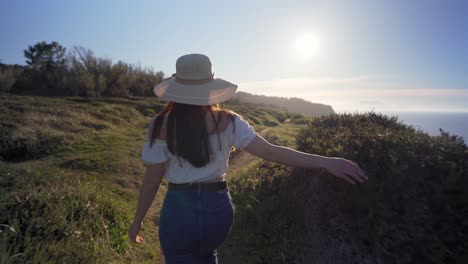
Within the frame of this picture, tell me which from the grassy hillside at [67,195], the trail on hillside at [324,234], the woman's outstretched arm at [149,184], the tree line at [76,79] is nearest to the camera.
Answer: the woman's outstretched arm at [149,184]

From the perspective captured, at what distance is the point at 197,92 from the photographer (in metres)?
1.85

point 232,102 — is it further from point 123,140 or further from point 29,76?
point 123,140

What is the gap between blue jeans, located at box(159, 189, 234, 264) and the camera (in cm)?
187

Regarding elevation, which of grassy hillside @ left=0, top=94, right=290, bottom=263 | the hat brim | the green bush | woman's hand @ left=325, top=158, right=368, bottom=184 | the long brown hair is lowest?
grassy hillside @ left=0, top=94, right=290, bottom=263

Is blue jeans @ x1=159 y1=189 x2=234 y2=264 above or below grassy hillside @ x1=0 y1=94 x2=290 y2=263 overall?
above

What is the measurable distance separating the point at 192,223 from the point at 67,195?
9.66ft

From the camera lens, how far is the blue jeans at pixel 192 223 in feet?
6.14

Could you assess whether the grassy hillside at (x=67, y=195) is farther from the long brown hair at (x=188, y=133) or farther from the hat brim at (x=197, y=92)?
the hat brim at (x=197, y=92)

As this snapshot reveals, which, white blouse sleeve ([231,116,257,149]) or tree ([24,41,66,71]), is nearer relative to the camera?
white blouse sleeve ([231,116,257,149])

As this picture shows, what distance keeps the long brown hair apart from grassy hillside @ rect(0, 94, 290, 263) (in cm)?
145

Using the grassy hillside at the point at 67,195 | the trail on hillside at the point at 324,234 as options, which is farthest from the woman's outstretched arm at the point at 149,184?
the trail on hillside at the point at 324,234

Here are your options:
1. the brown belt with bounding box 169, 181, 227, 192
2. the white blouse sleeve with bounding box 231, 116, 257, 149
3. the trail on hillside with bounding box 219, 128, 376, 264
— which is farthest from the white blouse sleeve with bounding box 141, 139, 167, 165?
the trail on hillside with bounding box 219, 128, 376, 264

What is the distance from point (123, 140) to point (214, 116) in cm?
1044

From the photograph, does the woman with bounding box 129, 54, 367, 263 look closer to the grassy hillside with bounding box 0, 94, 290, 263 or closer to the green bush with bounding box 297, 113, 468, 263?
the grassy hillside with bounding box 0, 94, 290, 263
